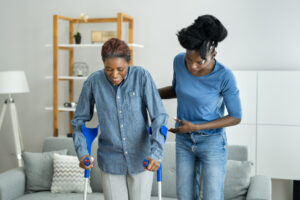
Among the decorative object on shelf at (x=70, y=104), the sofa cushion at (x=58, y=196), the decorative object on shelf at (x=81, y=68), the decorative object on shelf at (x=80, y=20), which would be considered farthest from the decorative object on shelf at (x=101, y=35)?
the sofa cushion at (x=58, y=196)

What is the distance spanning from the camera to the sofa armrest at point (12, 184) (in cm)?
336

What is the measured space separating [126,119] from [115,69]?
25 centimetres

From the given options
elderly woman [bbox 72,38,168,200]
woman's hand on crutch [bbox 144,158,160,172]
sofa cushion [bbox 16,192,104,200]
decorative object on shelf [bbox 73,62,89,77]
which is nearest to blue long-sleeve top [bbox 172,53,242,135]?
elderly woman [bbox 72,38,168,200]

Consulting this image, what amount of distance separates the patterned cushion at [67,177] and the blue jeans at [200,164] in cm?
164

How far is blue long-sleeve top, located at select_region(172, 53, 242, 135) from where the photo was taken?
6.67ft

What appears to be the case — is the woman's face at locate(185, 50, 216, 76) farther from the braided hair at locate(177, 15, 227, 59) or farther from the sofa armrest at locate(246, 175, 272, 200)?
the sofa armrest at locate(246, 175, 272, 200)

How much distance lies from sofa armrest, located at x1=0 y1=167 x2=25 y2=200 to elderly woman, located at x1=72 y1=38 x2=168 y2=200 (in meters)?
1.64

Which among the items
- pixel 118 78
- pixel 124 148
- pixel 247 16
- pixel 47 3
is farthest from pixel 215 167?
pixel 47 3

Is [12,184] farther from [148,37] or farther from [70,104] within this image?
[148,37]

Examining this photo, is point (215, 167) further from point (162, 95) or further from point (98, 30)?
point (98, 30)

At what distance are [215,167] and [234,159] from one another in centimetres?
145

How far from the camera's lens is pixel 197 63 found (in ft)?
6.43

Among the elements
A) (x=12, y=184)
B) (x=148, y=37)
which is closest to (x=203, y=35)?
(x=12, y=184)

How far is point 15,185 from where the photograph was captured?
3.49 meters
